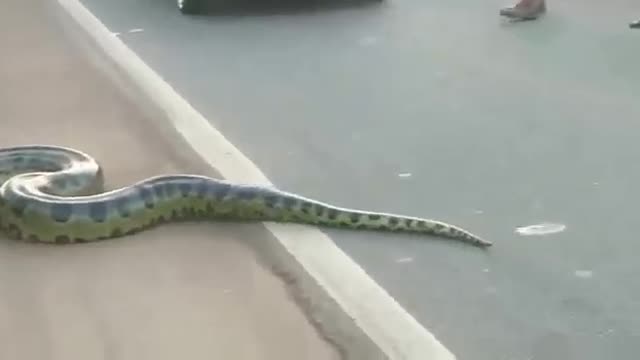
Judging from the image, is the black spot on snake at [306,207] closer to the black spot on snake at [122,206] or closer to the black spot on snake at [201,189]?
the black spot on snake at [201,189]

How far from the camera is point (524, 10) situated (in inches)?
353

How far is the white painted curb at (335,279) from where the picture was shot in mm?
3256

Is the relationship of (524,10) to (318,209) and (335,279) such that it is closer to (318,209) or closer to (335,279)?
(318,209)

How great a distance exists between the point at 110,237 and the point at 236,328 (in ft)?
3.13

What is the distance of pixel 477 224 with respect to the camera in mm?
4438

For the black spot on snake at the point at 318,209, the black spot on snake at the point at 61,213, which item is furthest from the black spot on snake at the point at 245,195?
the black spot on snake at the point at 61,213

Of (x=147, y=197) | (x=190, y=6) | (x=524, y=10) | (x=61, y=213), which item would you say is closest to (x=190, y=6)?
(x=190, y=6)

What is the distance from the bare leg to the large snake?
15.9ft

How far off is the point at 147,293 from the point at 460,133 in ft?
8.23

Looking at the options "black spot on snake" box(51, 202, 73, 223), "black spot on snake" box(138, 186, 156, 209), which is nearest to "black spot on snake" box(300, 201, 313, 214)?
"black spot on snake" box(138, 186, 156, 209)

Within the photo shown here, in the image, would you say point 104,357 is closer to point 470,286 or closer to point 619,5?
point 470,286

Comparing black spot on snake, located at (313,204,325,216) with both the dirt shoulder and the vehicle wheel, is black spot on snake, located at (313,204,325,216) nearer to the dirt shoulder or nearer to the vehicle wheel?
the dirt shoulder

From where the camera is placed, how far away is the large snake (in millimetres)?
4070

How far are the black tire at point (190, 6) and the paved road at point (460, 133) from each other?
110mm
